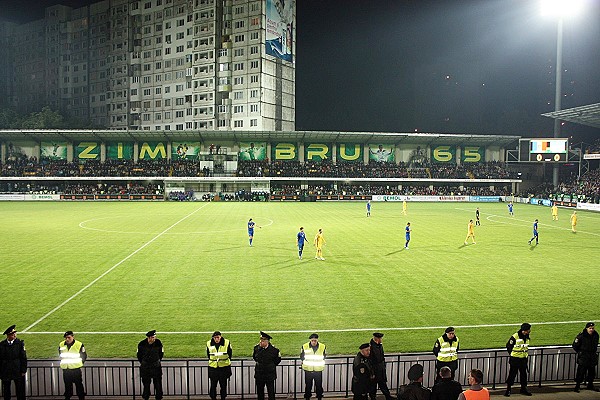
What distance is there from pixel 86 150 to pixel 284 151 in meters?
34.3

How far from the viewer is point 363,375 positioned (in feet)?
26.6

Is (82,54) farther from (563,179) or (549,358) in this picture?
(549,358)

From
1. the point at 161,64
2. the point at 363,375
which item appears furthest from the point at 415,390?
the point at 161,64

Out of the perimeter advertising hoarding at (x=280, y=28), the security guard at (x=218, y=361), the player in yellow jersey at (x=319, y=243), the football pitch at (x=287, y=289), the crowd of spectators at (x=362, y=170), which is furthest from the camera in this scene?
the perimeter advertising hoarding at (x=280, y=28)

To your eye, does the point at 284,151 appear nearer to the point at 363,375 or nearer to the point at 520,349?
the point at 520,349

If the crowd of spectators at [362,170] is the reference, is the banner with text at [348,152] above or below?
above

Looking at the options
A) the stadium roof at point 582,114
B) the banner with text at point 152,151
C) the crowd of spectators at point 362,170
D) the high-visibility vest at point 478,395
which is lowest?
the high-visibility vest at point 478,395

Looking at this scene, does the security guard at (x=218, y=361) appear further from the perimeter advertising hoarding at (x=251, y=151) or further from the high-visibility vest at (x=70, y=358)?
the perimeter advertising hoarding at (x=251, y=151)

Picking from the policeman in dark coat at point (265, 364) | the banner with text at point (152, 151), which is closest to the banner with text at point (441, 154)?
the banner with text at point (152, 151)

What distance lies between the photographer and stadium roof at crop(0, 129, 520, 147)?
2960 inches

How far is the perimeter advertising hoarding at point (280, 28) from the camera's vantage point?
92312 mm

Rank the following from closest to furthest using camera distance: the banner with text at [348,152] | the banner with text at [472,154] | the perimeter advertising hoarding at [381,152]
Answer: the banner with text at [348,152] → the perimeter advertising hoarding at [381,152] → the banner with text at [472,154]

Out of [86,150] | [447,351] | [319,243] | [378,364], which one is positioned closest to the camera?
[378,364]

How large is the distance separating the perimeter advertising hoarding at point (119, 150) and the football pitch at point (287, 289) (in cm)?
4947
